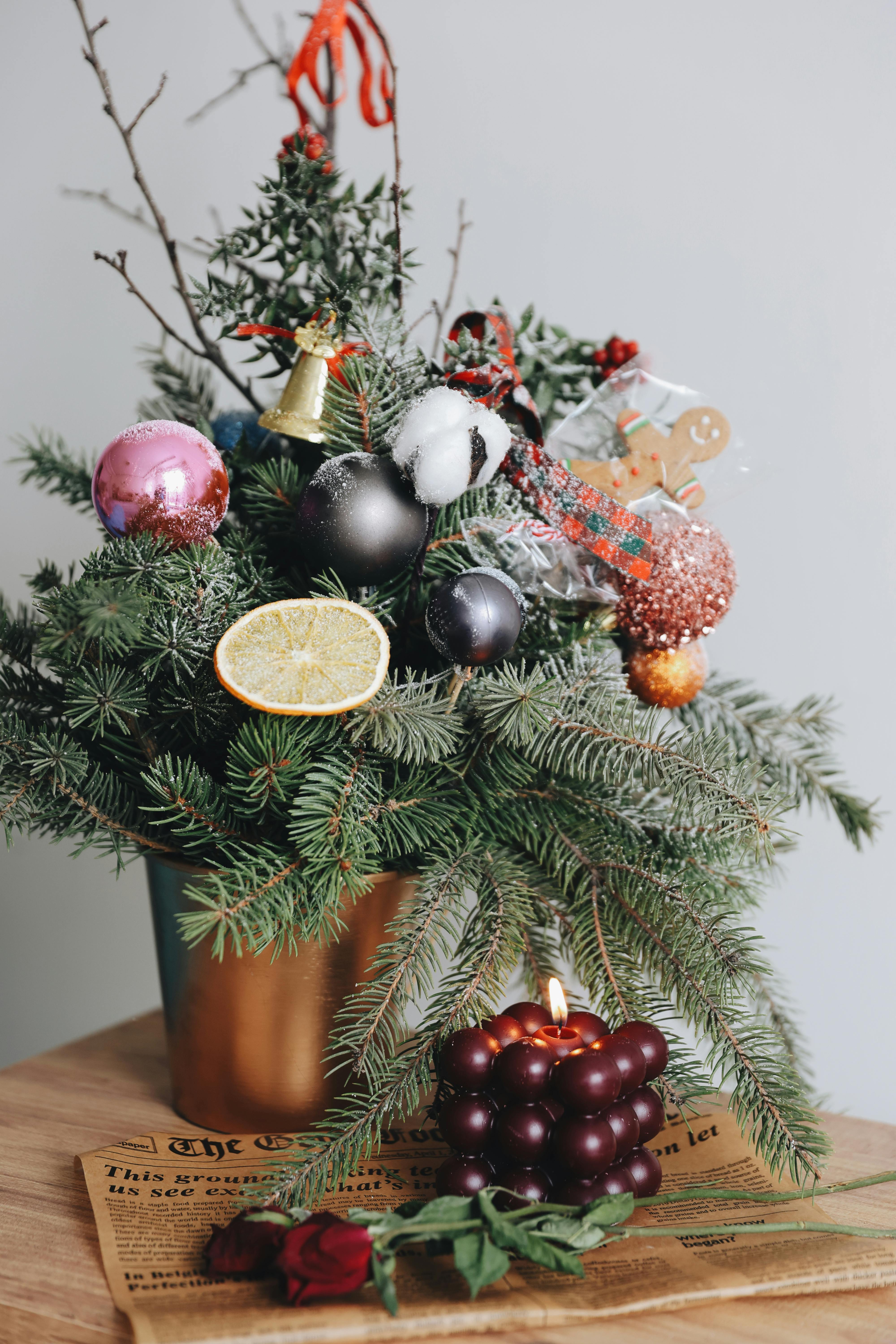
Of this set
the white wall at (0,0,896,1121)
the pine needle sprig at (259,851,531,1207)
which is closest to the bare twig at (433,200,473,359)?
the white wall at (0,0,896,1121)

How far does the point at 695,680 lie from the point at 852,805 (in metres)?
0.15

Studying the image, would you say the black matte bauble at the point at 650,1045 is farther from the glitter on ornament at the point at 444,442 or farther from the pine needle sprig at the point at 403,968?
the glitter on ornament at the point at 444,442

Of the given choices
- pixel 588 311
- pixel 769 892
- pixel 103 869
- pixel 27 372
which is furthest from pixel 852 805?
pixel 27 372

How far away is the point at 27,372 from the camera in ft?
3.35

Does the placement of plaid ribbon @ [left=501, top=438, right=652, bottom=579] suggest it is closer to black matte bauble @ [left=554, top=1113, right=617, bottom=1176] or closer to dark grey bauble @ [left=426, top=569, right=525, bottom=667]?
dark grey bauble @ [left=426, top=569, right=525, bottom=667]

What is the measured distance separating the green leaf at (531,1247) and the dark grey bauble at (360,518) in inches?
11.7

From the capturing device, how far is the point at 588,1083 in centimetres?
39

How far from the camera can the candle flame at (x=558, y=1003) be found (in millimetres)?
458

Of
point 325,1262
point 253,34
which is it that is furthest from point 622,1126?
point 253,34

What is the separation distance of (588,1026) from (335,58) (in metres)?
0.57

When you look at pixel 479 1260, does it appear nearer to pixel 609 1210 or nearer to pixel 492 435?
pixel 609 1210

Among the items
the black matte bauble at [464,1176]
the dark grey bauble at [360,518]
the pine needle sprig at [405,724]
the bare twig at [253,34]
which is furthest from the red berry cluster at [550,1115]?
the bare twig at [253,34]

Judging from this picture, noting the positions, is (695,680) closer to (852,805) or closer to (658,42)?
(852,805)

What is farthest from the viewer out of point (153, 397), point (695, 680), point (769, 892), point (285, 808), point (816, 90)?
point (153, 397)
